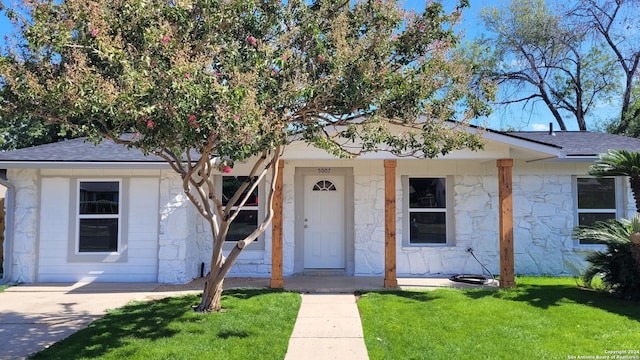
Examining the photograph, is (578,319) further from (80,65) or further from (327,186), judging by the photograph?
(80,65)

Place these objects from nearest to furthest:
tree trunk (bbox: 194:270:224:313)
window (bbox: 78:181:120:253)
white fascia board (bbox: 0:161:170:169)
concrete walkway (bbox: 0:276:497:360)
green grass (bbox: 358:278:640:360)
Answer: green grass (bbox: 358:278:640:360), concrete walkway (bbox: 0:276:497:360), tree trunk (bbox: 194:270:224:313), white fascia board (bbox: 0:161:170:169), window (bbox: 78:181:120:253)

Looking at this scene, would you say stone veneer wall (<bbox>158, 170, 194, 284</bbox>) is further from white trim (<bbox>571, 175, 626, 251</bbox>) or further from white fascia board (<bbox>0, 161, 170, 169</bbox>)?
white trim (<bbox>571, 175, 626, 251</bbox>)

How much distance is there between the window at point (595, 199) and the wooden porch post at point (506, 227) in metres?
2.96

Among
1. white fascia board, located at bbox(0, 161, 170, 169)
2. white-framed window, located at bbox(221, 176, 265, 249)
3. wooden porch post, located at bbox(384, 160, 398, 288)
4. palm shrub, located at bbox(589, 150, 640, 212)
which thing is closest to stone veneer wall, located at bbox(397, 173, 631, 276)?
wooden porch post, located at bbox(384, 160, 398, 288)

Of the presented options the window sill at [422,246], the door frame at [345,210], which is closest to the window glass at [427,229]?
the window sill at [422,246]

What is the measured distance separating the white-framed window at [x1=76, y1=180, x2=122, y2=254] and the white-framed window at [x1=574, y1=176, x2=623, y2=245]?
10.5 meters

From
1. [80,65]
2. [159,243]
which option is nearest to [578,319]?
[80,65]

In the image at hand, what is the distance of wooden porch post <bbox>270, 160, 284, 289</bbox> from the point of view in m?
8.82

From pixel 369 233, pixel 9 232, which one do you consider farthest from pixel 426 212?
pixel 9 232

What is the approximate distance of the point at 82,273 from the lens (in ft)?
32.0

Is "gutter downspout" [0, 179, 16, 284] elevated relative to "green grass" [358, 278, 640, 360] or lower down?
elevated

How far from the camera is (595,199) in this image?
10.8 metres

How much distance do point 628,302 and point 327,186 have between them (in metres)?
6.30

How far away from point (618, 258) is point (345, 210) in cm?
552
